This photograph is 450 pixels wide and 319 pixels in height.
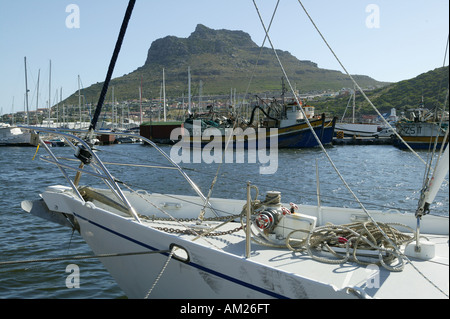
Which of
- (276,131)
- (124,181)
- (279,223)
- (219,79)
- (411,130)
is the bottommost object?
(124,181)

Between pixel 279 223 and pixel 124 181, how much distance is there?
1687 centimetres

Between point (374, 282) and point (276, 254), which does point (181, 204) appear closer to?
point (276, 254)

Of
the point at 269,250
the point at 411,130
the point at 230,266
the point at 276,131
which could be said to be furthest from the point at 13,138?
the point at 230,266

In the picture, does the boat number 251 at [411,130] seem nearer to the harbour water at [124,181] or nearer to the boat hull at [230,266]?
the harbour water at [124,181]

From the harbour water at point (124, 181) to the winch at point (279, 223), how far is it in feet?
2.24

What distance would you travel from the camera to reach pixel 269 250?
18.6 ft

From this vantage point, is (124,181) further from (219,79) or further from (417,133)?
(219,79)

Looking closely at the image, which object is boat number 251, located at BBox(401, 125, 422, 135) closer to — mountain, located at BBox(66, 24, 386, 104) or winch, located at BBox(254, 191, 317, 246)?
winch, located at BBox(254, 191, 317, 246)

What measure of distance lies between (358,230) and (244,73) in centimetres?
17837

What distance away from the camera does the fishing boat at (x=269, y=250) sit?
446 centimetres

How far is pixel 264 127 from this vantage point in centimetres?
4684

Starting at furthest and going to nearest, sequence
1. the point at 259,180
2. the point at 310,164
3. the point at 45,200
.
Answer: the point at 310,164 < the point at 259,180 < the point at 45,200

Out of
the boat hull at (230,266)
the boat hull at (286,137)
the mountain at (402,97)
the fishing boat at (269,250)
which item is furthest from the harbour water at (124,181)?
the mountain at (402,97)
